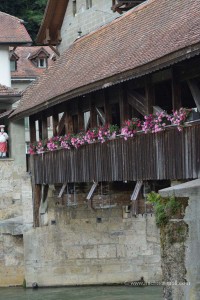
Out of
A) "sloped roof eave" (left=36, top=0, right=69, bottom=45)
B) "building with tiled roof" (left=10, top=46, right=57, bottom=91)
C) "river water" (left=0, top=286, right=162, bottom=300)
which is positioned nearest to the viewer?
"river water" (left=0, top=286, right=162, bottom=300)

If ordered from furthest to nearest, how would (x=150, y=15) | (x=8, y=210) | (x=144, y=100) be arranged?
(x=8, y=210)
(x=150, y=15)
(x=144, y=100)

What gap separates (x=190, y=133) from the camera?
14.9 metres

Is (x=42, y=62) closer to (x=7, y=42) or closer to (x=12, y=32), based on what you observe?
(x=12, y=32)

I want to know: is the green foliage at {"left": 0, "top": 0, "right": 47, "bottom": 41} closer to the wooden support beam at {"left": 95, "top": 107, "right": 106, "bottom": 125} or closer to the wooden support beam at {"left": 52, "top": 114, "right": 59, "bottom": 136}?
the wooden support beam at {"left": 52, "top": 114, "right": 59, "bottom": 136}

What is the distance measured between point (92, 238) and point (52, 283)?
128 cm

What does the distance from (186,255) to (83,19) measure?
1669 cm

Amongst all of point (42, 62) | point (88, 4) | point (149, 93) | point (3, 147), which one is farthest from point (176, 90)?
point (42, 62)

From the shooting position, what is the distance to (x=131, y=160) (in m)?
17.5

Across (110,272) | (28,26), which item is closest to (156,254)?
(110,272)

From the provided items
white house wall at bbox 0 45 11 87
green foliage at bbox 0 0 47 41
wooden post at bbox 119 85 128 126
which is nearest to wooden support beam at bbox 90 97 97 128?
wooden post at bbox 119 85 128 126

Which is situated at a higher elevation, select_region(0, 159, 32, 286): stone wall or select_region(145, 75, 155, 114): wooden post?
select_region(145, 75, 155, 114): wooden post

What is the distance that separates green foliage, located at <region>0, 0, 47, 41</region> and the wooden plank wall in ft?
91.8

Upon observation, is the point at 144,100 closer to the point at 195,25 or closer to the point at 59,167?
the point at 195,25

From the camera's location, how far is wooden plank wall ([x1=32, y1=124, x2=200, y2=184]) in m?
15.1
